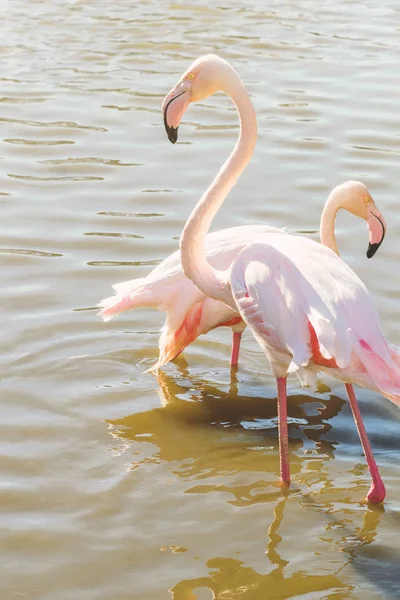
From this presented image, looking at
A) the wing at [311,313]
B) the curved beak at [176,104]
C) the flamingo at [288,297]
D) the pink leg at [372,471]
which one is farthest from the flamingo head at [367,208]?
the pink leg at [372,471]

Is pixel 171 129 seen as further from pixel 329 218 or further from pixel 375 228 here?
pixel 375 228

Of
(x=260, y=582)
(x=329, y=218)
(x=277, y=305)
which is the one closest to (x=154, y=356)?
(x=329, y=218)

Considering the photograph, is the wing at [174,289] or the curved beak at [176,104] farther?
the wing at [174,289]

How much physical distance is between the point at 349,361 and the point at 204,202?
4.09 feet

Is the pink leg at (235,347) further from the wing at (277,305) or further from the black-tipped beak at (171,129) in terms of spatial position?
the black-tipped beak at (171,129)

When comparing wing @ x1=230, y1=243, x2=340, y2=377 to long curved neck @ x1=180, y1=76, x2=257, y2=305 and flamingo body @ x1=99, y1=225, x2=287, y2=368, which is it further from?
flamingo body @ x1=99, y1=225, x2=287, y2=368

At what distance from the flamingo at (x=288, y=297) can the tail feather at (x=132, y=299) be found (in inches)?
25.3

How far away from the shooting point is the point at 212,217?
5.30 metres

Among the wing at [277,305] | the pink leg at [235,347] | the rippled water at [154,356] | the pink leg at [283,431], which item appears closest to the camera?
the rippled water at [154,356]

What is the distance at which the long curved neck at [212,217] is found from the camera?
524 centimetres

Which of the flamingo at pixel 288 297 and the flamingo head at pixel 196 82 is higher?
the flamingo head at pixel 196 82

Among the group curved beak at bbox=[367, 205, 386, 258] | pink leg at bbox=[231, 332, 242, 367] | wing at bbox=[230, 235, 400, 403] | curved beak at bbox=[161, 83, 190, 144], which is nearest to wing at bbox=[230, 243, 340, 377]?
wing at bbox=[230, 235, 400, 403]

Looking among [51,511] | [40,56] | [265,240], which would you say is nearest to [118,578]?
[51,511]

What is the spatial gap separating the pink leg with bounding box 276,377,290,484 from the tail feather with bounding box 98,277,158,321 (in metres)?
1.12
